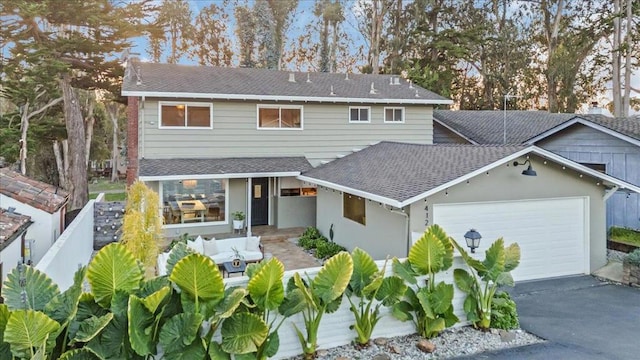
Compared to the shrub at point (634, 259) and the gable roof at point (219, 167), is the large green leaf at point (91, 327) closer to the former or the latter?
the gable roof at point (219, 167)

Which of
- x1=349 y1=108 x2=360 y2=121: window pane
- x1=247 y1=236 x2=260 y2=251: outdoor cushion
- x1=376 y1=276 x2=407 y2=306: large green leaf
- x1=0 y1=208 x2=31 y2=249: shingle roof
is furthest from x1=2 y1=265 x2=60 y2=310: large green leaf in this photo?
x1=349 y1=108 x2=360 y2=121: window pane

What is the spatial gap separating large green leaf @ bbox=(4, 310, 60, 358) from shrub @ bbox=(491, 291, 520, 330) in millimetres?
6729

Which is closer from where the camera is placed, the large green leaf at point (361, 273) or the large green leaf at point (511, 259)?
the large green leaf at point (361, 273)

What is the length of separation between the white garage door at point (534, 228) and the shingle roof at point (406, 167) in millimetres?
832

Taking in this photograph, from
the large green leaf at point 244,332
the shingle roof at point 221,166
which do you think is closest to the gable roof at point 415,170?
the shingle roof at point 221,166

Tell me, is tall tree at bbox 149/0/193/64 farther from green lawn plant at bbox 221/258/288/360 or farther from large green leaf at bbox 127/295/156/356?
large green leaf at bbox 127/295/156/356

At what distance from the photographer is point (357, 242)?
479 inches

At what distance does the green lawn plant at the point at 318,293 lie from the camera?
6191 millimetres

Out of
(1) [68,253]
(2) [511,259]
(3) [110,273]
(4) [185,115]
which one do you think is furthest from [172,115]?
(2) [511,259]

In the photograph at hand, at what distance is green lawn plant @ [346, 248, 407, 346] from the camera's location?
6652mm

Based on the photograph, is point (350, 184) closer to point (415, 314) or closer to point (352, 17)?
point (415, 314)

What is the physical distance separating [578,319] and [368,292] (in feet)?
14.4

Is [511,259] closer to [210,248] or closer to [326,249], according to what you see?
[326,249]

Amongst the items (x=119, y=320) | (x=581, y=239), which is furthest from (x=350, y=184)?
(x=119, y=320)
